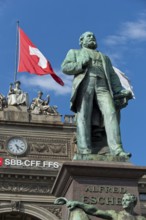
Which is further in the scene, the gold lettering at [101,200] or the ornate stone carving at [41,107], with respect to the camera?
the ornate stone carving at [41,107]

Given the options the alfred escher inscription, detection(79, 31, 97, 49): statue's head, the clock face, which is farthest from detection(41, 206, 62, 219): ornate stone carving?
the alfred escher inscription

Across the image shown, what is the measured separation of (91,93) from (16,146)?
2569 cm

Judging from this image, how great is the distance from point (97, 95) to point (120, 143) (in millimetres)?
765

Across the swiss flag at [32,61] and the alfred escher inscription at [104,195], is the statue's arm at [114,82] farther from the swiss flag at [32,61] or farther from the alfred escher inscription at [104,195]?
the swiss flag at [32,61]

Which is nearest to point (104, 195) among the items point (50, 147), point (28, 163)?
point (28, 163)

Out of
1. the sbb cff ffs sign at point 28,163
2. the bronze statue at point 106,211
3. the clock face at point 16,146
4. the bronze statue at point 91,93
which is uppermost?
the clock face at point 16,146

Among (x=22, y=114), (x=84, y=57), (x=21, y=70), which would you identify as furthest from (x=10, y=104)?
(x=84, y=57)

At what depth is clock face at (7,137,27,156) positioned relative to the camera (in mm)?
32719

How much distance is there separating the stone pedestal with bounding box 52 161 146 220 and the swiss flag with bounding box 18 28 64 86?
23.6 metres

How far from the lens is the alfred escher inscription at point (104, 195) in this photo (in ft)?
21.2

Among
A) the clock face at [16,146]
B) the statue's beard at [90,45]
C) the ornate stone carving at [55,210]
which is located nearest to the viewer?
the statue's beard at [90,45]

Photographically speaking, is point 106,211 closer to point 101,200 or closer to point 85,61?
point 101,200

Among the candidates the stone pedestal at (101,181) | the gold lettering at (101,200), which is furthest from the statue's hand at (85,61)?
the gold lettering at (101,200)

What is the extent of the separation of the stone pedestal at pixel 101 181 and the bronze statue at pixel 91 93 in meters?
0.40
